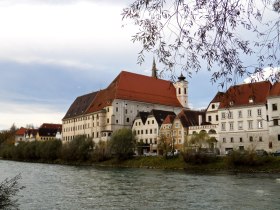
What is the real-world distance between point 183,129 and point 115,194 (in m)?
46.3

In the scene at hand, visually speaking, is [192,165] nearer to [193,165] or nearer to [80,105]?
[193,165]

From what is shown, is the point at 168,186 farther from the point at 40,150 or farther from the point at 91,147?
the point at 40,150

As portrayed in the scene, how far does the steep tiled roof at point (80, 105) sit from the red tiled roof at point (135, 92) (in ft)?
9.24

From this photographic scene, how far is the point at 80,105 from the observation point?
10488 cm

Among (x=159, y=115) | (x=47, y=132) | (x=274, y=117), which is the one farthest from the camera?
(x=47, y=132)

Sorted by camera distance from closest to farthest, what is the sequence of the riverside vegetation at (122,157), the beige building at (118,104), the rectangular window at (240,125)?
the riverside vegetation at (122,157), the rectangular window at (240,125), the beige building at (118,104)

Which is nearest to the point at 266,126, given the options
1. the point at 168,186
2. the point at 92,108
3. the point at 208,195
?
the point at 168,186

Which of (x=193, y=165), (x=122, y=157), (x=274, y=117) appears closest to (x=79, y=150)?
(x=122, y=157)

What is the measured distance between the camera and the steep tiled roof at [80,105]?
101 m

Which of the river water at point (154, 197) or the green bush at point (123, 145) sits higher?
the green bush at point (123, 145)

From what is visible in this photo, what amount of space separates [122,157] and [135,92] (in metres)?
32.2

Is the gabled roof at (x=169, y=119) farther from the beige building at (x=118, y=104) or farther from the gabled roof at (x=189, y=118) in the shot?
the beige building at (x=118, y=104)

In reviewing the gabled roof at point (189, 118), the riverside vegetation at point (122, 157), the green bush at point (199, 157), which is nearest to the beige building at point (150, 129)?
the gabled roof at point (189, 118)

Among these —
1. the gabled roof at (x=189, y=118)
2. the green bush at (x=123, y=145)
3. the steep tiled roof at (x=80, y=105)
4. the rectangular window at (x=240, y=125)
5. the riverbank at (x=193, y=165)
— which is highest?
the steep tiled roof at (x=80, y=105)
